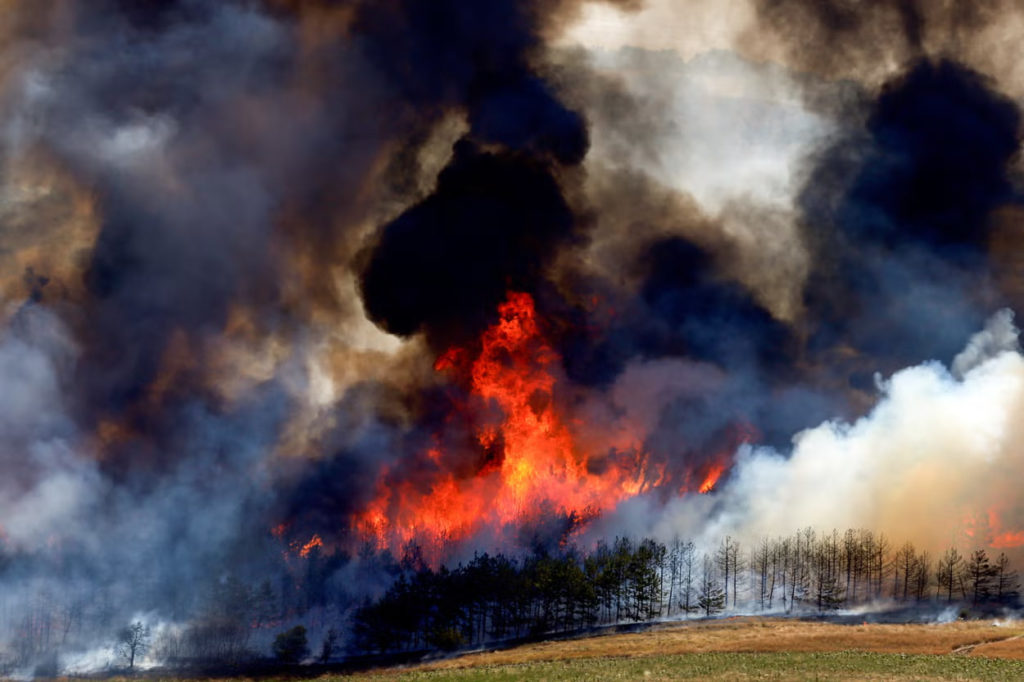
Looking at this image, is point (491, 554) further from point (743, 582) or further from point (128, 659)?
point (128, 659)

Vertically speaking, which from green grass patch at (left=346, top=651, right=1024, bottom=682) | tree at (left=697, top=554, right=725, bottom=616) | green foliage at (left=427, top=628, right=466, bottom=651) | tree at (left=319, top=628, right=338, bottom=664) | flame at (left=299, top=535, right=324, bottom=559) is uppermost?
flame at (left=299, top=535, right=324, bottom=559)

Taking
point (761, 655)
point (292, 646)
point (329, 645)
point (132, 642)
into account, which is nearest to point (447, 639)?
point (329, 645)

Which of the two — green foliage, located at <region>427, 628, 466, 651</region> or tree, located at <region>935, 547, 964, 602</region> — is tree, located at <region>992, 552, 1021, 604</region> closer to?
tree, located at <region>935, 547, 964, 602</region>

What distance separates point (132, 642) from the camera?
5640 inches

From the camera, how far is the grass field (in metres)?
98.2

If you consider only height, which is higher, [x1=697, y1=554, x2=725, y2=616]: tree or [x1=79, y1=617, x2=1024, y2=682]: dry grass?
[x1=697, y1=554, x2=725, y2=616]: tree

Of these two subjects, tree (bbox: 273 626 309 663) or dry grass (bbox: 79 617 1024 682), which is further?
tree (bbox: 273 626 309 663)

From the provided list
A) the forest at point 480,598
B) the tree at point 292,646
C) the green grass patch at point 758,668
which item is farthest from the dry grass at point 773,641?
the tree at point 292,646

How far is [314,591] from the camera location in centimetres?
16588

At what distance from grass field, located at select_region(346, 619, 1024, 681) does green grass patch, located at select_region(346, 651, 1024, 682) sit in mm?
103

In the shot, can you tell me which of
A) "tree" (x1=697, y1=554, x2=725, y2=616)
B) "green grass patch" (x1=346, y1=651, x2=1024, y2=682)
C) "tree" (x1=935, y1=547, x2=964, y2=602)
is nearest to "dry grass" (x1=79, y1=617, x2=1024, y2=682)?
"green grass patch" (x1=346, y1=651, x2=1024, y2=682)

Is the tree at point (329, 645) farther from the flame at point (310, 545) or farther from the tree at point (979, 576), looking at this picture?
the tree at point (979, 576)

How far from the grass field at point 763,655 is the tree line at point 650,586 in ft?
44.8

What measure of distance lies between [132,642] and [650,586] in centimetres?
7877
